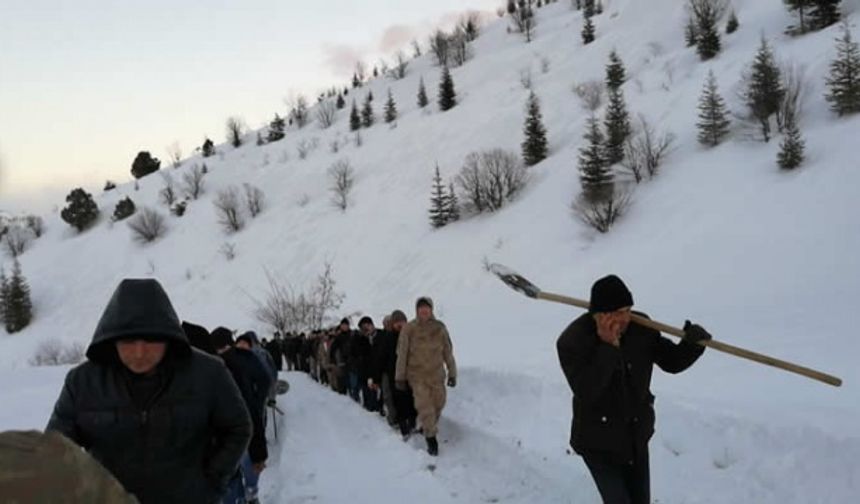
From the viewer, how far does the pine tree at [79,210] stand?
194 ft

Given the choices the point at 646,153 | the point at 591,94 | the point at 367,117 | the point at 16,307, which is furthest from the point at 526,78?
the point at 16,307

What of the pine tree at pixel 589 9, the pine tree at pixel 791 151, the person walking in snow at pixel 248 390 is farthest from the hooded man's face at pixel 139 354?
the pine tree at pixel 589 9

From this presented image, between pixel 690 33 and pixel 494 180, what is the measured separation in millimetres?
13743

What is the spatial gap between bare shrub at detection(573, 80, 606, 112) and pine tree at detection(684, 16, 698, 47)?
16.0 feet

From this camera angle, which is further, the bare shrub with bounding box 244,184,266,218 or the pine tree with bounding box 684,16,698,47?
the bare shrub with bounding box 244,184,266,218

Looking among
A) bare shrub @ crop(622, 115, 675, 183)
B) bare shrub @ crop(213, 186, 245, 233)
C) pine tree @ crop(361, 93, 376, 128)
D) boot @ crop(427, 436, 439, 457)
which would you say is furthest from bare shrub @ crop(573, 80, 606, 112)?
boot @ crop(427, 436, 439, 457)

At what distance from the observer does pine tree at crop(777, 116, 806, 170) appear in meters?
21.8

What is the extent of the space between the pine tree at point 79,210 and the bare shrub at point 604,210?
47.5 m

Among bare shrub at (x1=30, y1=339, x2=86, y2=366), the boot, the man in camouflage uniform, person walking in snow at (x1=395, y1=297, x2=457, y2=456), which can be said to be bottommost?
bare shrub at (x1=30, y1=339, x2=86, y2=366)

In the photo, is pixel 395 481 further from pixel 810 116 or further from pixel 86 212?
pixel 86 212

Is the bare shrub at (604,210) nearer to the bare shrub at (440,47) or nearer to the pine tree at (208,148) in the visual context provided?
the bare shrub at (440,47)

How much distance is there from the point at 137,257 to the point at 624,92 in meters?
35.8

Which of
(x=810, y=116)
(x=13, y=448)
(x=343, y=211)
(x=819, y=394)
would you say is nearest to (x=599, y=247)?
(x=810, y=116)

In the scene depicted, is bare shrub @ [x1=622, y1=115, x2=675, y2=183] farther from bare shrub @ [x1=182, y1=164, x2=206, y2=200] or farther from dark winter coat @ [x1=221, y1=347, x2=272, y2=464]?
bare shrub @ [x1=182, y1=164, x2=206, y2=200]
